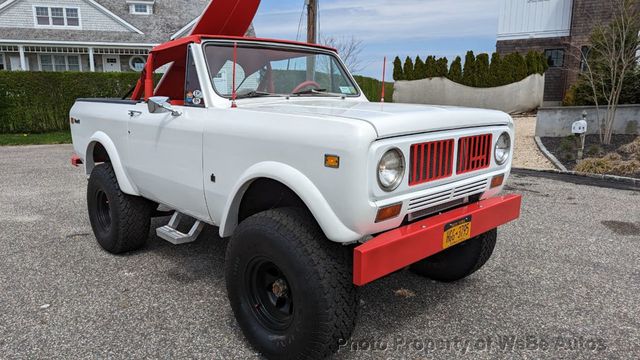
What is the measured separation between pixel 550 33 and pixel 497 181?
19884 millimetres

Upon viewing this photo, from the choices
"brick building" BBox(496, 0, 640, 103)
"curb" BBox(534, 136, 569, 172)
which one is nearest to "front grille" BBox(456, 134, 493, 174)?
"curb" BBox(534, 136, 569, 172)

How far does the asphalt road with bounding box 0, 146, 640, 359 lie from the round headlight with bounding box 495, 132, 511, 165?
41.8 inches

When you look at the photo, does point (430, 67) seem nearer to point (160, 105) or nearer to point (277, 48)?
point (277, 48)

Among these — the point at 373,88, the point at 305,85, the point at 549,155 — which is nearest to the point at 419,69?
the point at 373,88

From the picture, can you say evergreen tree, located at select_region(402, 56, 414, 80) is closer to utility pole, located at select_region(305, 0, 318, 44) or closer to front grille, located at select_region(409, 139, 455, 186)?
utility pole, located at select_region(305, 0, 318, 44)

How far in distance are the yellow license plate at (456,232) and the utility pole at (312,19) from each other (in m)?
8.45

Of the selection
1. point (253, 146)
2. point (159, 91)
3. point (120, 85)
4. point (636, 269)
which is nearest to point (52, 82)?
point (120, 85)

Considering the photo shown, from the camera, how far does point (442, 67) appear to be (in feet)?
61.5

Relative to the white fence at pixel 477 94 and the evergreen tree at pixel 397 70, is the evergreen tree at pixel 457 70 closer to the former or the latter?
the white fence at pixel 477 94

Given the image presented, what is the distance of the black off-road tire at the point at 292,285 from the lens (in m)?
2.36

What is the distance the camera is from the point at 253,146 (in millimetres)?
2705

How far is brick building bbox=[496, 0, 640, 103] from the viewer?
63.0 feet

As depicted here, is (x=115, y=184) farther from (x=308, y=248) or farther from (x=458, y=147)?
(x=458, y=147)

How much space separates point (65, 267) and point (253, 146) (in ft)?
8.09
